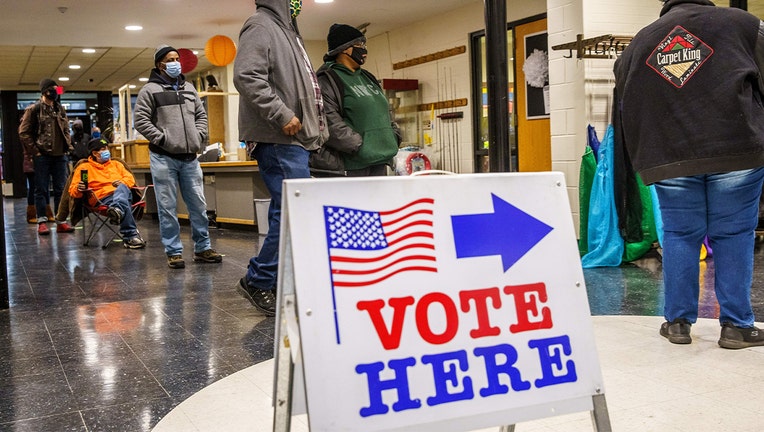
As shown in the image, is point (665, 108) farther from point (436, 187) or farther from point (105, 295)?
point (105, 295)

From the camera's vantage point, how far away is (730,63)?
8.89 ft

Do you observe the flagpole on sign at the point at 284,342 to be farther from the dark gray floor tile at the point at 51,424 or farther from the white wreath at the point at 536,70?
the white wreath at the point at 536,70

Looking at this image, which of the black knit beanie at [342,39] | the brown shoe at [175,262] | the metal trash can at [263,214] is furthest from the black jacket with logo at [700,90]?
the brown shoe at [175,262]

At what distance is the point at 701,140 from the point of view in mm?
2754

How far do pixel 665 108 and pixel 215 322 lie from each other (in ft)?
6.93

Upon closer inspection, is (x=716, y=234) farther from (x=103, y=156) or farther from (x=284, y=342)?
(x=103, y=156)

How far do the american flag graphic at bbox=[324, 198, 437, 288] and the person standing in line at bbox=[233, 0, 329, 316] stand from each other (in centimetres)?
181

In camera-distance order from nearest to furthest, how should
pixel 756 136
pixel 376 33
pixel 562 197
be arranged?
1. pixel 562 197
2. pixel 756 136
3. pixel 376 33

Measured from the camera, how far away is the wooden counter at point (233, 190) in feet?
27.2

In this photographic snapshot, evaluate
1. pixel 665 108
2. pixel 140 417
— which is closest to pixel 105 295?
pixel 140 417

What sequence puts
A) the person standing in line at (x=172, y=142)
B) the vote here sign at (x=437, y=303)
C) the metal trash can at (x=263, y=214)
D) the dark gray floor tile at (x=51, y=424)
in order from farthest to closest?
1. the metal trash can at (x=263, y=214)
2. the person standing in line at (x=172, y=142)
3. the dark gray floor tile at (x=51, y=424)
4. the vote here sign at (x=437, y=303)

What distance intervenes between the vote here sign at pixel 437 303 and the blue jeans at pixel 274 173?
6.09 ft

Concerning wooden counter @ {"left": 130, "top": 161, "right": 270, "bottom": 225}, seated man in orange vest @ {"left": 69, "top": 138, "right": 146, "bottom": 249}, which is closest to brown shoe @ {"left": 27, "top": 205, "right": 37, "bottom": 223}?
wooden counter @ {"left": 130, "top": 161, "right": 270, "bottom": 225}

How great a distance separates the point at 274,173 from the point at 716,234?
179 centimetres
